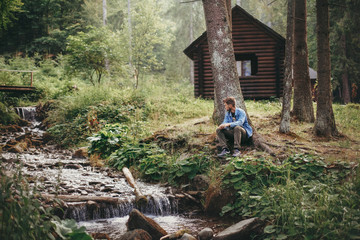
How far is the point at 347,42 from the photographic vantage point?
87.5ft

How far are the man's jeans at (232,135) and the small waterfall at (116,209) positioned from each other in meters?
1.79

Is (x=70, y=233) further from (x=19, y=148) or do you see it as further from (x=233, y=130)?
(x=19, y=148)

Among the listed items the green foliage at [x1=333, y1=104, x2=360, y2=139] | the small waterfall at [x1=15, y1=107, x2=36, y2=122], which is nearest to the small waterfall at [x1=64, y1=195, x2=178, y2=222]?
A: the green foliage at [x1=333, y1=104, x2=360, y2=139]

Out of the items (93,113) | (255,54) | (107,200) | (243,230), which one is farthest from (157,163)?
(255,54)

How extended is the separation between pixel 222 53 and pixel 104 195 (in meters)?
4.75

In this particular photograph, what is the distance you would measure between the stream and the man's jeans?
1.67 m

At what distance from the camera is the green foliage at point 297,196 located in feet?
13.2

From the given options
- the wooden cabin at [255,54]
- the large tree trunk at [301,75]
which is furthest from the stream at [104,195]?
the wooden cabin at [255,54]

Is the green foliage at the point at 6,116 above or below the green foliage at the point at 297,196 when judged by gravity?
above

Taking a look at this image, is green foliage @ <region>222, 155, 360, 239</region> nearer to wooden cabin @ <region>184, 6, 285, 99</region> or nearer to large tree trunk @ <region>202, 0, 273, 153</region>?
large tree trunk @ <region>202, 0, 273, 153</region>

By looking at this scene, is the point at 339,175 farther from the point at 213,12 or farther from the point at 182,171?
the point at 213,12

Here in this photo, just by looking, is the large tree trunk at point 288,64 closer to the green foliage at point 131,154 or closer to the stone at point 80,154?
the green foliage at point 131,154

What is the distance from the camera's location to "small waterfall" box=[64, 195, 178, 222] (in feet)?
18.0

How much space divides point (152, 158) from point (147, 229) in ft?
10.3
